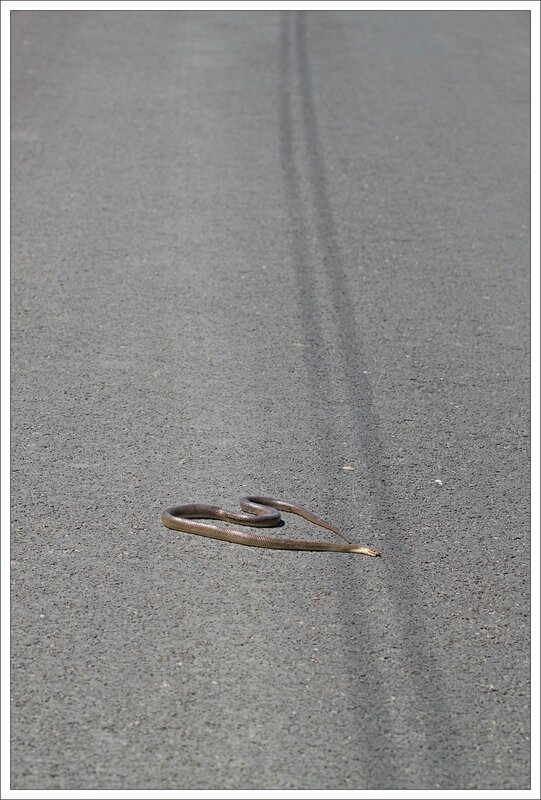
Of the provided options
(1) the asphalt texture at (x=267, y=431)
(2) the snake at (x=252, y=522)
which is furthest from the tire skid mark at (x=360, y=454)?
(2) the snake at (x=252, y=522)

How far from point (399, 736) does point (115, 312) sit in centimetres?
416

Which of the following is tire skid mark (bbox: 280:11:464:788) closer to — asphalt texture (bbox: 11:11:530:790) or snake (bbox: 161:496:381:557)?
asphalt texture (bbox: 11:11:530:790)

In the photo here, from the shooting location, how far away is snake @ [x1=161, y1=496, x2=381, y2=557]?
494 centimetres

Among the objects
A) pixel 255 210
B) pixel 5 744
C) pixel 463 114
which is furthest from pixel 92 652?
pixel 463 114

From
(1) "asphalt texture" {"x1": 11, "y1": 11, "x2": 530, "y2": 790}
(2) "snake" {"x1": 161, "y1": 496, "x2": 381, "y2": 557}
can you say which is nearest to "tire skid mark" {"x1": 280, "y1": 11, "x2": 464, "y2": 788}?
(1) "asphalt texture" {"x1": 11, "y1": 11, "x2": 530, "y2": 790}

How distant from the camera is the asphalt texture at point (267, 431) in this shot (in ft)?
12.5

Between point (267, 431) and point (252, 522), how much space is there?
1.02m

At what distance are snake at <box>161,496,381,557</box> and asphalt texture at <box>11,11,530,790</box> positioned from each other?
5cm

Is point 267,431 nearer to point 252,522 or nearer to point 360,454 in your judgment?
point 360,454

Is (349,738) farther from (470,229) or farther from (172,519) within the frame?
(470,229)

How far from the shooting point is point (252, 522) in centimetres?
504

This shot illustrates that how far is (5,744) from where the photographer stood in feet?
11.9

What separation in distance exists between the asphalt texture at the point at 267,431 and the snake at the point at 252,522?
0.05 m

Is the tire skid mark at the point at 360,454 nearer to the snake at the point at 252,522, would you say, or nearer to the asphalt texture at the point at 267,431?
the asphalt texture at the point at 267,431
